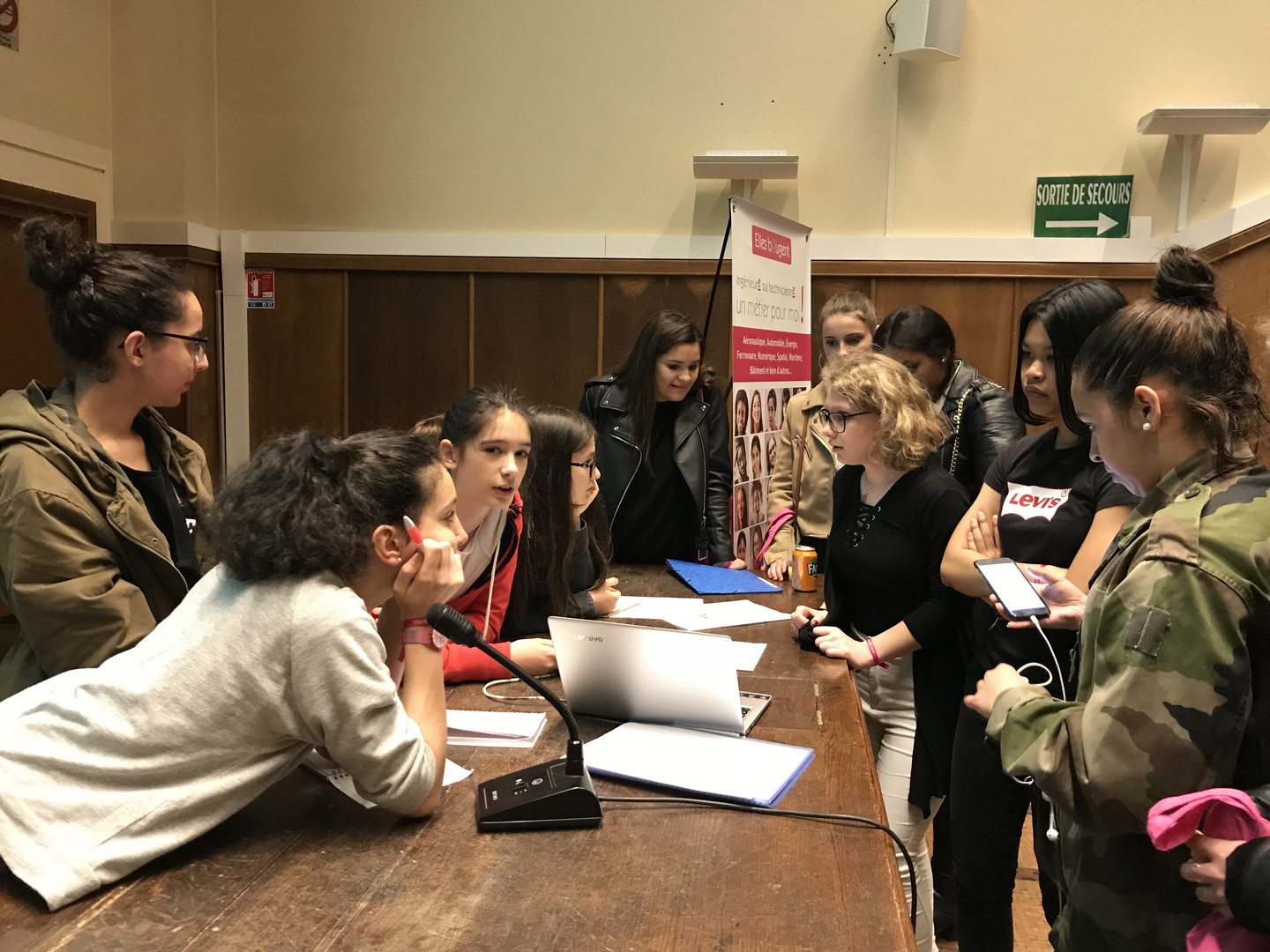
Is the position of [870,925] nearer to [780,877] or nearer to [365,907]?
[780,877]

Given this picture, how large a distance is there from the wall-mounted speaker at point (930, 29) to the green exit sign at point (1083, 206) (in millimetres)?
809

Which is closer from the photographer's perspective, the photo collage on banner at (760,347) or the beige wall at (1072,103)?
the photo collage on banner at (760,347)

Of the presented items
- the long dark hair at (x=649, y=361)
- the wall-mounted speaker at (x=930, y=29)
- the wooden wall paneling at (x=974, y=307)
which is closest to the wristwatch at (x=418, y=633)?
the long dark hair at (x=649, y=361)

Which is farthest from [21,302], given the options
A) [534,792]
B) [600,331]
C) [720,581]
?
[534,792]

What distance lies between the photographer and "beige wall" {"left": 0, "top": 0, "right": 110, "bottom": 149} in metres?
4.27

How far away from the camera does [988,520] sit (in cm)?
201

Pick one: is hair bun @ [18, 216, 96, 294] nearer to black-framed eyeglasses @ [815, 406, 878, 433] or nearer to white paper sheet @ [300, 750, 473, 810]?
white paper sheet @ [300, 750, 473, 810]

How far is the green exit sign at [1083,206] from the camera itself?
15.8 ft

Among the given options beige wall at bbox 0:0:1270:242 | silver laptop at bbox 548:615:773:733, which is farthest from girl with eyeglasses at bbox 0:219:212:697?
beige wall at bbox 0:0:1270:242

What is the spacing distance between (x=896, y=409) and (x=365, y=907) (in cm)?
160

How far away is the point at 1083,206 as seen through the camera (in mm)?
4844

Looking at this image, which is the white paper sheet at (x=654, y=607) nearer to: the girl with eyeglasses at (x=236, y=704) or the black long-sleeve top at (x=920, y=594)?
the black long-sleeve top at (x=920, y=594)

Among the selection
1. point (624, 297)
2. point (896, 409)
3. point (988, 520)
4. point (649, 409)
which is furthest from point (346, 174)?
point (988, 520)

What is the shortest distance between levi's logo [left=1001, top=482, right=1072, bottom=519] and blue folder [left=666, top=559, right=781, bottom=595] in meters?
0.85
